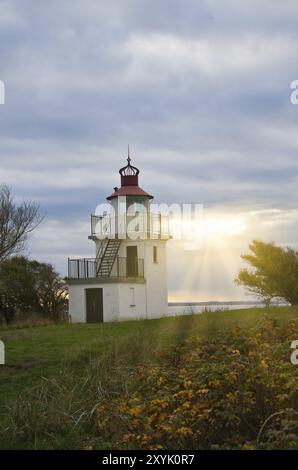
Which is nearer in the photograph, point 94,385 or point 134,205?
point 94,385

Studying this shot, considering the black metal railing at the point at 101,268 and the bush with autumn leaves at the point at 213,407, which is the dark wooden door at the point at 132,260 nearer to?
the black metal railing at the point at 101,268

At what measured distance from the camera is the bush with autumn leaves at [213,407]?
29.5 ft

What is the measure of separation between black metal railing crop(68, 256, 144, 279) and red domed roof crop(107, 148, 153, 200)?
3.34 m

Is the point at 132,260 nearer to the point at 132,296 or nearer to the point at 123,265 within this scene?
the point at 123,265

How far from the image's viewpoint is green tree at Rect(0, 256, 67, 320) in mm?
39500

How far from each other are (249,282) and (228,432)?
31.7 metres

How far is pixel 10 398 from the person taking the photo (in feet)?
38.8

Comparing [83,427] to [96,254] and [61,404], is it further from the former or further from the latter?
[96,254]

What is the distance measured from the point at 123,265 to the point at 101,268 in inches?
46.4

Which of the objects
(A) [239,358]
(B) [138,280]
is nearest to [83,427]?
(A) [239,358]

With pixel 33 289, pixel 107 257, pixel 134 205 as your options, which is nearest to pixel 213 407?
pixel 134 205

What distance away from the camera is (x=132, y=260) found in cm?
3400

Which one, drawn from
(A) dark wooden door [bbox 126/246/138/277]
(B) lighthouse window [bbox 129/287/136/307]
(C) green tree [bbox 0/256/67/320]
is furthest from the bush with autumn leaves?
(C) green tree [bbox 0/256/67/320]

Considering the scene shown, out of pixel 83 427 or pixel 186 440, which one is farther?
pixel 83 427
